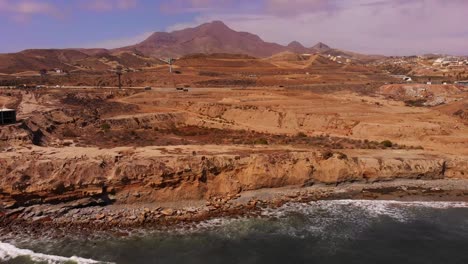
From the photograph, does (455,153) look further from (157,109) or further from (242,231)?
(157,109)

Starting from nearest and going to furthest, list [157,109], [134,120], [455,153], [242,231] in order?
1. [242,231]
2. [455,153]
3. [134,120]
4. [157,109]

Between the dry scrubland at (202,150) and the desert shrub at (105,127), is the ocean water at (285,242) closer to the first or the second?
the dry scrubland at (202,150)

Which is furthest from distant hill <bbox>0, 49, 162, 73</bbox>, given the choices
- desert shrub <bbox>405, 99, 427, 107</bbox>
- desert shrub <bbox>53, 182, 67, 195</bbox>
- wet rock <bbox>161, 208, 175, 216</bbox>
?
wet rock <bbox>161, 208, 175, 216</bbox>

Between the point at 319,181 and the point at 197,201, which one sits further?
Answer: the point at 319,181

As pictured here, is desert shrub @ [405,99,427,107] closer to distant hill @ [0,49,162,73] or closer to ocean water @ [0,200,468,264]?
ocean water @ [0,200,468,264]

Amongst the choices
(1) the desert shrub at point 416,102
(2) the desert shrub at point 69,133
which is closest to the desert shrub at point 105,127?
(2) the desert shrub at point 69,133

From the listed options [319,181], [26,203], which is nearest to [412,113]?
[319,181]

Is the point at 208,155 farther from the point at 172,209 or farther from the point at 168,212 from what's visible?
the point at 168,212
